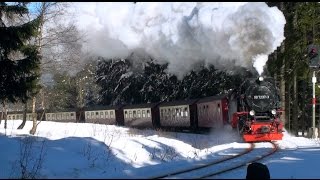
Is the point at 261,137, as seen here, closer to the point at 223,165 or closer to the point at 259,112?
the point at 259,112

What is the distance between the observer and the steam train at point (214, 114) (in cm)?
1906

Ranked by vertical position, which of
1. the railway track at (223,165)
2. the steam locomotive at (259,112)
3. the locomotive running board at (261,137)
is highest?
the steam locomotive at (259,112)

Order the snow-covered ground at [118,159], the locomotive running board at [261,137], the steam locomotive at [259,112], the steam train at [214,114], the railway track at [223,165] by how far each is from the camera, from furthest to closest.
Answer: the steam train at [214,114], the steam locomotive at [259,112], the locomotive running board at [261,137], the snow-covered ground at [118,159], the railway track at [223,165]

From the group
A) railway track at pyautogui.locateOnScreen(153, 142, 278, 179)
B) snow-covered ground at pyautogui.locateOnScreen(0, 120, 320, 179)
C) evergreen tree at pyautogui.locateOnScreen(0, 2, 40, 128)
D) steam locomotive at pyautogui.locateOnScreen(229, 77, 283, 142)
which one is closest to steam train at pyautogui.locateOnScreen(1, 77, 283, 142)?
steam locomotive at pyautogui.locateOnScreen(229, 77, 283, 142)

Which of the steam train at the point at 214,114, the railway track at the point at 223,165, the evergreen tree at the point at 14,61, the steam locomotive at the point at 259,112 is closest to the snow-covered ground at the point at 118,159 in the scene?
the railway track at the point at 223,165

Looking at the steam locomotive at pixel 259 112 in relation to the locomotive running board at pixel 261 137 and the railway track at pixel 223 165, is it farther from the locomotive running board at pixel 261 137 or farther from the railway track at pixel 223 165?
the railway track at pixel 223 165

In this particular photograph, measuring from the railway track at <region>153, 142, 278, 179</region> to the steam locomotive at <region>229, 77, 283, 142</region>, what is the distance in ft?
5.84

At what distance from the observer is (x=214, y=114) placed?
25.0 meters

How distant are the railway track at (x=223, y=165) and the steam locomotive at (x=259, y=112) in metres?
1.78

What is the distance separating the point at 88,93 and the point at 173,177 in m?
49.0

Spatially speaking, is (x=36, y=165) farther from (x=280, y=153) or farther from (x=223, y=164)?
(x=280, y=153)

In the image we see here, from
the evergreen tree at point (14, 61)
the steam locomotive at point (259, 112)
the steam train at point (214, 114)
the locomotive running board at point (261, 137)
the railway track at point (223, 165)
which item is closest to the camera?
the railway track at point (223, 165)

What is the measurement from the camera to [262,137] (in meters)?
19.0

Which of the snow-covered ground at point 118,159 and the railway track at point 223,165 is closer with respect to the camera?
the railway track at point 223,165
